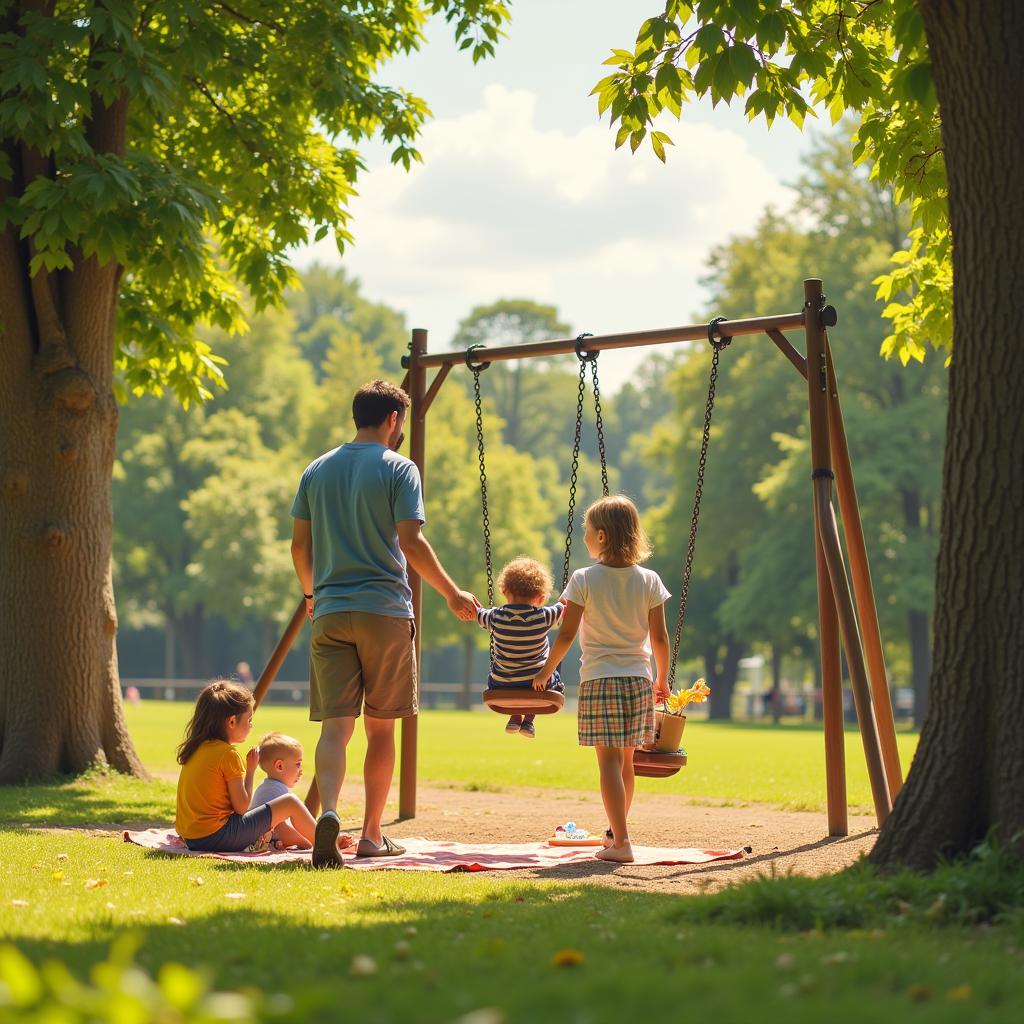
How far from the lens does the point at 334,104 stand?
1334cm

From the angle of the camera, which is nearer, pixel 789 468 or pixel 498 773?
pixel 498 773

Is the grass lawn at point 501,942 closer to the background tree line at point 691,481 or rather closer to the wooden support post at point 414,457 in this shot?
the wooden support post at point 414,457

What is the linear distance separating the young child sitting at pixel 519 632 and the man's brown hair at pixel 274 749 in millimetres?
1201

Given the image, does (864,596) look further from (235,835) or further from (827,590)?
(235,835)

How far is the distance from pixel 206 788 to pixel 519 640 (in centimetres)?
195

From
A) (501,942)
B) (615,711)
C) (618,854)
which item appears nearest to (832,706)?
(615,711)

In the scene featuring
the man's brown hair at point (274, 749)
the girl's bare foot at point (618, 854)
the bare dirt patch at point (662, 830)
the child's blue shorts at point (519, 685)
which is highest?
the child's blue shorts at point (519, 685)

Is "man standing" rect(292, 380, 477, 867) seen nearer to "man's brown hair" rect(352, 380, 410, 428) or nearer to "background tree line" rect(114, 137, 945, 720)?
"man's brown hair" rect(352, 380, 410, 428)

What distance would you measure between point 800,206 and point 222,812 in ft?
124

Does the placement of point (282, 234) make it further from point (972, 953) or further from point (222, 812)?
point (972, 953)

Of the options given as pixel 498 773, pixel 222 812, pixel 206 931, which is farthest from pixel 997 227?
pixel 498 773

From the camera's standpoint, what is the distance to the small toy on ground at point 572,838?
899 cm

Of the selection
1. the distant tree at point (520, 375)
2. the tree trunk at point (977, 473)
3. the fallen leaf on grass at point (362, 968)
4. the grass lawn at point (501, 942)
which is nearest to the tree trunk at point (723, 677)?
the distant tree at point (520, 375)

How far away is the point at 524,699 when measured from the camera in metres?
8.60
